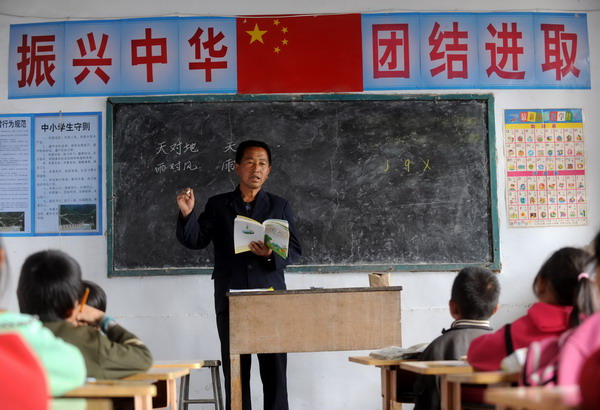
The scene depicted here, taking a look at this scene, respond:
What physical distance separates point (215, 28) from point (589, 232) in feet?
8.75

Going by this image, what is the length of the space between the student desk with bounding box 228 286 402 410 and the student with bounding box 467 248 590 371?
1225 mm

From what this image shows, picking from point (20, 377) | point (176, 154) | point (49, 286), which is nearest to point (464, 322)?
point (49, 286)

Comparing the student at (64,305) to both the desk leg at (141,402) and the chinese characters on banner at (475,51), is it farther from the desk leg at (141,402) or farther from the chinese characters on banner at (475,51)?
the chinese characters on banner at (475,51)

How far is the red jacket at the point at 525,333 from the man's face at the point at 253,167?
186 cm

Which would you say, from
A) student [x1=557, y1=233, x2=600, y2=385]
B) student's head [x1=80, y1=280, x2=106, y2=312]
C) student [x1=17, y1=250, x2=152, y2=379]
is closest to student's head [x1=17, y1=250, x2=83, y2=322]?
student [x1=17, y1=250, x2=152, y2=379]

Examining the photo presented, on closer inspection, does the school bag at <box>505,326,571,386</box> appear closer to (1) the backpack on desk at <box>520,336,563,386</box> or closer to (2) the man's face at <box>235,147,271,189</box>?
(1) the backpack on desk at <box>520,336,563,386</box>

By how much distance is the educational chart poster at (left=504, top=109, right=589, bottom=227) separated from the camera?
487cm

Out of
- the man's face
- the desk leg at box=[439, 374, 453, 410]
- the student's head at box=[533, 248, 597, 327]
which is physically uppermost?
the man's face

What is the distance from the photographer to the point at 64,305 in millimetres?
2088

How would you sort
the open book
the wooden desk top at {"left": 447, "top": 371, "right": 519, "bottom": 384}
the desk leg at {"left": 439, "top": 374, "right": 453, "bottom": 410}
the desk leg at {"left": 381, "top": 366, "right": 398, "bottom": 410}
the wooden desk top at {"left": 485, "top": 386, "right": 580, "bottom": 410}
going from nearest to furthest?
the wooden desk top at {"left": 485, "top": 386, "right": 580, "bottom": 410}
the wooden desk top at {"left": 447, "top": 371, "right": 519, "bottom": 384}
the desk leg at {"left": 439, "top": 374, "right": 453, "bottom": 410}
the desk leg at {"left": 381, "top": 366, "right": 398, "bottom": 410}
the open book

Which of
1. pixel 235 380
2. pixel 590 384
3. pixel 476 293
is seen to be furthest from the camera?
pixel 235 380

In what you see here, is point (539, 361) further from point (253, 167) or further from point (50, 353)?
point (253, 167)

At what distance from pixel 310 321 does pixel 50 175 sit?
2170mm

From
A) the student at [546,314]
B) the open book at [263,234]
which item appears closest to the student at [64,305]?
the student at [546,314]
